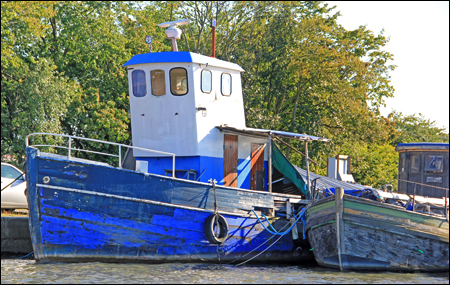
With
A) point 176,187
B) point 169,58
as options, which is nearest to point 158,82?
point 169,58

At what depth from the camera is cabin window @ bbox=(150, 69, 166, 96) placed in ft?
41.0

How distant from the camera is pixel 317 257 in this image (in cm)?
1192

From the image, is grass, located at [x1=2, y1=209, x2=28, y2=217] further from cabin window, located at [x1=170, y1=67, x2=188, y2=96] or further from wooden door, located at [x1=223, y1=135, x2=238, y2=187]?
wooden door, located at [x1=223, y1=135, x2=238, y2=187]

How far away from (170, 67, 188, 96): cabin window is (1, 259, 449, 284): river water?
13.6 ft

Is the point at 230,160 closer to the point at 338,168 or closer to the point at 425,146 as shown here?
the point at 338,168

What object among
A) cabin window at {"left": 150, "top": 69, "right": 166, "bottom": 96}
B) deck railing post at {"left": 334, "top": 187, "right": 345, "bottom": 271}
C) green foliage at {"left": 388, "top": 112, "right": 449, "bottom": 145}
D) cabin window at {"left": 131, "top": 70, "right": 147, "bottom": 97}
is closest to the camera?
deck railing post at {"left": 334, "top": 187, "right": 345, "bottom": 271}

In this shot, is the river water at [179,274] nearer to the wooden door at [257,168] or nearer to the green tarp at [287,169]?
the green tarp at [287,169]

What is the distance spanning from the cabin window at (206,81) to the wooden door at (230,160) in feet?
4.21

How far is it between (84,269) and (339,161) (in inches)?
367

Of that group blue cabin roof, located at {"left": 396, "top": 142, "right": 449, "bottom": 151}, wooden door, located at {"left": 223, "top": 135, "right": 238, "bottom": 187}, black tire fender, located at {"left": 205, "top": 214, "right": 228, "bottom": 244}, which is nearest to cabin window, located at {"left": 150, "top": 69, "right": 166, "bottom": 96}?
wooden door, located at {"left": 223, "top": 135, "right": 238, "bottom": 187}

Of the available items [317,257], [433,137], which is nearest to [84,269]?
[317,257]

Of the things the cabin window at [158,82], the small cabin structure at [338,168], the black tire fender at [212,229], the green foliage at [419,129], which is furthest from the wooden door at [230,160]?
the green foliage at [419,129]

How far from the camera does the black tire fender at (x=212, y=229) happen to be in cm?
1124

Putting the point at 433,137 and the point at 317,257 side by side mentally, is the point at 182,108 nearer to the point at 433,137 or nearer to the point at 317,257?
the point at 317,257
